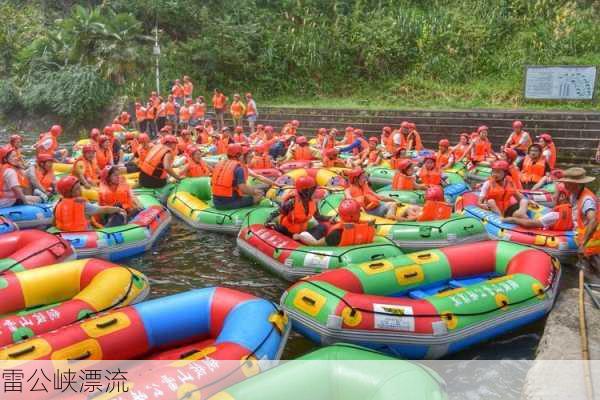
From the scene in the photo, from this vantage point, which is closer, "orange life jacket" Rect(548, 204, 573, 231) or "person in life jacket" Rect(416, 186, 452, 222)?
"orange life jacket" Rect(548, 204, 573, 231)

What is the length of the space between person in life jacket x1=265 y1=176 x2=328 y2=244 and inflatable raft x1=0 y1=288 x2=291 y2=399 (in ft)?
6.71

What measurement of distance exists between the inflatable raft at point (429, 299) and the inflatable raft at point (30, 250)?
2704 millimetres

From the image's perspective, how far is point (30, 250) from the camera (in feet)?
19.5

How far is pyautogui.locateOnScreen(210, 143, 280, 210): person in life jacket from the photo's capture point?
8.11 metres

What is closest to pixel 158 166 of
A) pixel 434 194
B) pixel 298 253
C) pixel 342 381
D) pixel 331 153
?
pixel 331 153

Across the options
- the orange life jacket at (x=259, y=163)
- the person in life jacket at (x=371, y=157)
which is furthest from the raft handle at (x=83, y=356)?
the person in life jacket at (x=371, y=157)

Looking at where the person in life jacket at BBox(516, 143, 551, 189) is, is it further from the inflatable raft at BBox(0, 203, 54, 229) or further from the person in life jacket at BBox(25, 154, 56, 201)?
the person in life jacket at BBox(25, 154, 56, 201)

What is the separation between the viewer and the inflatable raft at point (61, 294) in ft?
14.9

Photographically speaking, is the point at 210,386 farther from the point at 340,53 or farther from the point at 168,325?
the point at 340,53

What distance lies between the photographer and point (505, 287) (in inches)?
204

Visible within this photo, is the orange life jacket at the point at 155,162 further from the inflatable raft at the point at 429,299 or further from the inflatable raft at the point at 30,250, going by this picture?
the inflatable raft at the point at 429,299

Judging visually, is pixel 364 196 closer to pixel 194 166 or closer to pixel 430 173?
pixel 430 173

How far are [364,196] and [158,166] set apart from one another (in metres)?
3.88

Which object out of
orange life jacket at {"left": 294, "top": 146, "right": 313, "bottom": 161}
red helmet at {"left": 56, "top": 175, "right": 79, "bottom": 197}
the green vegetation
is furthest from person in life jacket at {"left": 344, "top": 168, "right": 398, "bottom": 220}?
the green vegetation
